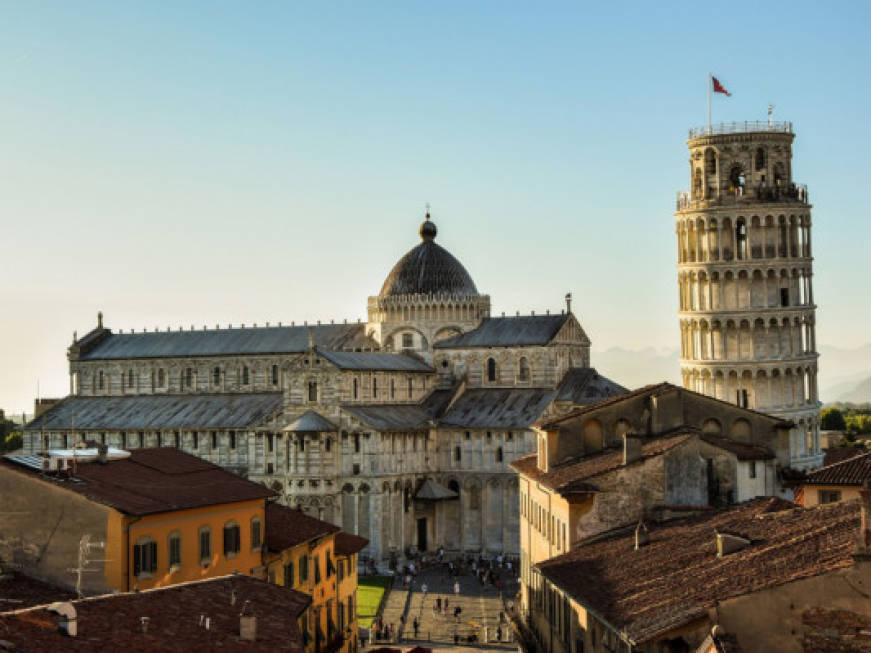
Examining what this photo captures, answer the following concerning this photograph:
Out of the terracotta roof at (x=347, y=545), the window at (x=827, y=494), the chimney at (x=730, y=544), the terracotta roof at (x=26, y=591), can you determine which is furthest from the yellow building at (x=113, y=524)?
the window at (x=827, y=494)

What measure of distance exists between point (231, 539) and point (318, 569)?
31.1 ft

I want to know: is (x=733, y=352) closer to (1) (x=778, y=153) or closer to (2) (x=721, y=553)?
(1) (x=778, y=153)

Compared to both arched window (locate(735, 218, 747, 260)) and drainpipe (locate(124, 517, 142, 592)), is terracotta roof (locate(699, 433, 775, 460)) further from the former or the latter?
arched window (locate(735, 218, 747, 260))

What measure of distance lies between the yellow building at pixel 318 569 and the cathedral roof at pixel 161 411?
49562 mm

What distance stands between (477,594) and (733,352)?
33.3 metres

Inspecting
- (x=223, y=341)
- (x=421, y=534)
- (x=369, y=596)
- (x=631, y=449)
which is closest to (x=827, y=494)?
(x=631, y=449)

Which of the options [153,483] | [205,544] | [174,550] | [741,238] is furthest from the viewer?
[741,238]

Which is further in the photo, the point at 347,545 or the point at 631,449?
the point at 347,545

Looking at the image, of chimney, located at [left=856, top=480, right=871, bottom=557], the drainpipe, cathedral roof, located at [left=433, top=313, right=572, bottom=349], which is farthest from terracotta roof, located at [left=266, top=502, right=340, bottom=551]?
cathedral roof, located at [left=433, top=313, right=572, bottom=349]

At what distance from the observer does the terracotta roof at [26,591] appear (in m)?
36.5

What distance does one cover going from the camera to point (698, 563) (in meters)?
33.9

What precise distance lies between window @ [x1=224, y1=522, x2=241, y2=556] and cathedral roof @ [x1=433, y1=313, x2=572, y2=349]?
65.2m

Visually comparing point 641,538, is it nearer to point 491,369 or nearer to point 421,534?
point 421,534

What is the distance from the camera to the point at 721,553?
33.6 meters
